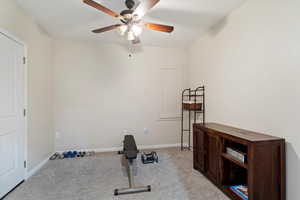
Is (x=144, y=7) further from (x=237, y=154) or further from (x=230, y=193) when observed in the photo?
A: (x=230, y=193)

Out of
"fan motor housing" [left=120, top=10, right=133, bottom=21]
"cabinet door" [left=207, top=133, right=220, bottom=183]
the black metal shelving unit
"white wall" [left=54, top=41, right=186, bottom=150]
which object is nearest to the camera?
"fan motor housing" [left=120, top=10, right=133, bottom=21]

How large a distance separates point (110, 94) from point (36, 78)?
144 centimetres

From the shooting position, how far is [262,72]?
2006mm

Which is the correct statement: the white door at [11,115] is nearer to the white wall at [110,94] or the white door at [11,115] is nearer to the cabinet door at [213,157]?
the white wall at [110,94]

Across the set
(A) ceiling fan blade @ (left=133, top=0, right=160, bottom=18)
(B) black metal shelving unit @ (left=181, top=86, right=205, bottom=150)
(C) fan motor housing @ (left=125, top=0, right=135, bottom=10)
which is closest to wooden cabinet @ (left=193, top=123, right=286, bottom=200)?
(B) black metal shelving unit @ (left=181, top=86, right=205, bottom=150)

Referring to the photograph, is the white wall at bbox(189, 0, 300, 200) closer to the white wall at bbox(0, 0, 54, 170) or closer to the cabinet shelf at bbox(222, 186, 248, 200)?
the cabinet shelf at bbox(222, 186, 248, 200)

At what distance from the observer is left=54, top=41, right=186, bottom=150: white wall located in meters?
3.58

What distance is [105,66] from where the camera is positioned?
3.75m

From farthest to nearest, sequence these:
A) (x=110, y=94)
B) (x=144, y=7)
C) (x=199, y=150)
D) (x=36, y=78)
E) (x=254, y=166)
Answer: (x=110, y=94) → (x=36, y=78) → (x=199, y=150) → (x=144, y=7) → (x=254, y=166)

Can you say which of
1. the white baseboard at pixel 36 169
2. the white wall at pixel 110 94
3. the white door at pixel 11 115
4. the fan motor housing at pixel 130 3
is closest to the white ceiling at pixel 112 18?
the fan motor housing at pixel 130 3

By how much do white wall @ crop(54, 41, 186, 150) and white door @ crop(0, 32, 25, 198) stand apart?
1.24 meters

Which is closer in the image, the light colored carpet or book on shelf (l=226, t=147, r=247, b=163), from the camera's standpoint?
book on shelf (l=226, t=147, r=247, b=163)

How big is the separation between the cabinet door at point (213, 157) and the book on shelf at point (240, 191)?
9.0 inches

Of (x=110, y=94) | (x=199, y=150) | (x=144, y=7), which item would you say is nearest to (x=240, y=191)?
(x=199, y=150)
